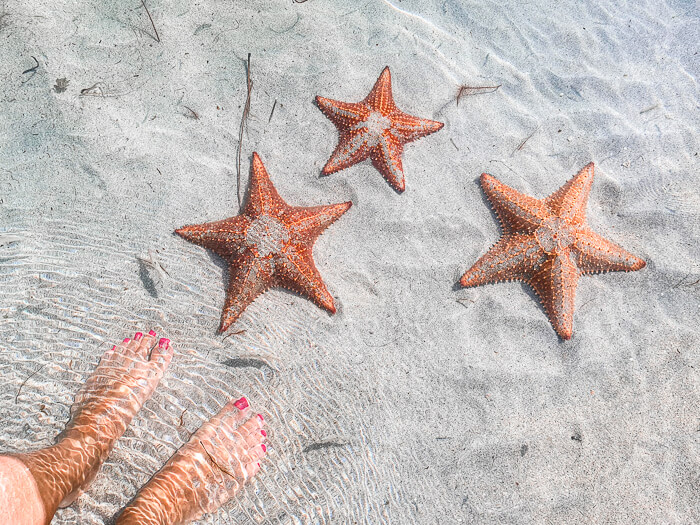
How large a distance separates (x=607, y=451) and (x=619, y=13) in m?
4.98

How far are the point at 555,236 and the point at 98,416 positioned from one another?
15.0ft

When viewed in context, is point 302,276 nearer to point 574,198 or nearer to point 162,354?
point 162,354

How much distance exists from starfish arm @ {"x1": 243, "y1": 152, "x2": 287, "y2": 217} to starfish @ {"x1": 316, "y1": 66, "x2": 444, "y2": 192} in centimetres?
63

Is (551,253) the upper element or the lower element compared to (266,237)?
upper

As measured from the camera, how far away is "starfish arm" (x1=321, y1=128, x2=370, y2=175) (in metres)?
4.50

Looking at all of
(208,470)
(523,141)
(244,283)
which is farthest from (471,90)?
(208,470)

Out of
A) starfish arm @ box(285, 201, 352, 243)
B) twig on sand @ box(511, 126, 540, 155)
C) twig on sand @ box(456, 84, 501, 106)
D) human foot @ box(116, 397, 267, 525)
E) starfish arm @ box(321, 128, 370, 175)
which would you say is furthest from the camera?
twig on sand @ box(456, 84, 501, 106)

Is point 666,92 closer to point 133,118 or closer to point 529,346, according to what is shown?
point 529,346

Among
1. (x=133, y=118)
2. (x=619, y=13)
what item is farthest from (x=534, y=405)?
(x=133, y=118)

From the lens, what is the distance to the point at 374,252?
448 centimetres

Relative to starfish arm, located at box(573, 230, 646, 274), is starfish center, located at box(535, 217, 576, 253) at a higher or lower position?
higher

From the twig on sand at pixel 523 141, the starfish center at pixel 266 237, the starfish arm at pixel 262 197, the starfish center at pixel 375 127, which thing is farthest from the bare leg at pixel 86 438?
the twig on sand at pixel 523 141

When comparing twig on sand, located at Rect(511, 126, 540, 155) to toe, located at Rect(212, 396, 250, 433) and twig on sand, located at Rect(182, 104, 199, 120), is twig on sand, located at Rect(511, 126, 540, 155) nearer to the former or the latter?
twig on sand, located at Rect(182, 104, 199, 120)

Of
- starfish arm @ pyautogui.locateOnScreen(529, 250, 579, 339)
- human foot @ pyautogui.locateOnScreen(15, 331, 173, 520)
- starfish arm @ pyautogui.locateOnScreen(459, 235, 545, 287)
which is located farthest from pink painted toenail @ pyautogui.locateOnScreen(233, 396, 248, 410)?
starfish arm @ pyautogui.locateOnScreen(529, 250, 579, 339)
